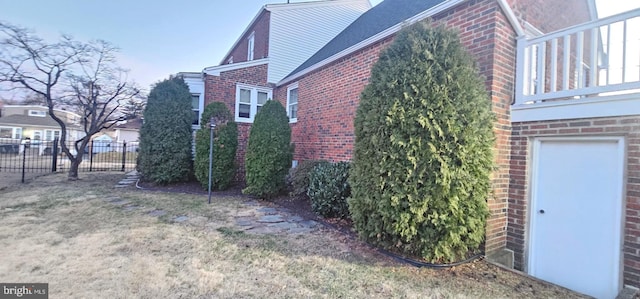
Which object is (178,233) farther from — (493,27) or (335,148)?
(493,27)

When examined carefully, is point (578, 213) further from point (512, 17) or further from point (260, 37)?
point (260, 37)

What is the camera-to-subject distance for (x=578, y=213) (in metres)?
3.76

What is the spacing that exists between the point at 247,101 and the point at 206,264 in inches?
340

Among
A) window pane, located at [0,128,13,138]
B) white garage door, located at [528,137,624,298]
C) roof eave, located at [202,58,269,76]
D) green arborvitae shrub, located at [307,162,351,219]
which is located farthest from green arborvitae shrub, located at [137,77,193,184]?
window pane, located at [0,128,13,138]

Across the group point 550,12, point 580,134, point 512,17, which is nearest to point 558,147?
point 580,134

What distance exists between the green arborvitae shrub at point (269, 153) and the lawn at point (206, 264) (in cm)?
217

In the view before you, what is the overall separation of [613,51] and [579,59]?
109 cm

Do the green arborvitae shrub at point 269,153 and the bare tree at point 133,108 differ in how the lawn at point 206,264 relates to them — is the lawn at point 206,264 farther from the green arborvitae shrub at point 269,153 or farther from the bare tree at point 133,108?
the bare tree at point 133,108

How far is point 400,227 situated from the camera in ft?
12.0

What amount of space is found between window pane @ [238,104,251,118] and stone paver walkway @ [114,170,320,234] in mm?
4988

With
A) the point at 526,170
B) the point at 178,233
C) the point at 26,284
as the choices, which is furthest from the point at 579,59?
the point at 26,284

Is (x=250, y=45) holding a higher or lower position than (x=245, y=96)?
higher

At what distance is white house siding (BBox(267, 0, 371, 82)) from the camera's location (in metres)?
12.1

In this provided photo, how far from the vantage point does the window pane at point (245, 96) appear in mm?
11305
